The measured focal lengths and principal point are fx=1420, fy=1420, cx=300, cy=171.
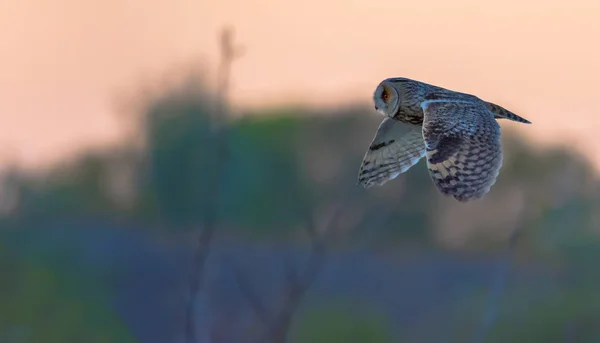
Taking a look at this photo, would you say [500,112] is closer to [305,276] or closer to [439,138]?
[439,138]

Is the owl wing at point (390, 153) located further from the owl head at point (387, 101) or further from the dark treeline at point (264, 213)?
the dark treeline at point (264, 213)

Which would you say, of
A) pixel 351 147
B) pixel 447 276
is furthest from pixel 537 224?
pixel 447 276

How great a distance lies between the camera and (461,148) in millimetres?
5293

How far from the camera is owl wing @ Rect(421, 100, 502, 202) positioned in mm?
5098

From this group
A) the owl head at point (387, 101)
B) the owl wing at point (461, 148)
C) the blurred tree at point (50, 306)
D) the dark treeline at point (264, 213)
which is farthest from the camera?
the blurred tree at point (50, 306)

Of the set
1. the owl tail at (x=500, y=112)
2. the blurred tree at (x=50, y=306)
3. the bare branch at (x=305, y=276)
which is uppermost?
the owl tail at (x=500, y=112)

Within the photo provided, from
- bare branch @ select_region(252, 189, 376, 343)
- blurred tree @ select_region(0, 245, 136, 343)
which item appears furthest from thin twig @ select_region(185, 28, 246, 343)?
blurred tree @ select_region(0, 245, 136, 343)

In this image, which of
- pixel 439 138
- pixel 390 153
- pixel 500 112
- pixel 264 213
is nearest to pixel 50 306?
pixel 264 213

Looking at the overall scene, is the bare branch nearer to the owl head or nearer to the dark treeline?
the owl head

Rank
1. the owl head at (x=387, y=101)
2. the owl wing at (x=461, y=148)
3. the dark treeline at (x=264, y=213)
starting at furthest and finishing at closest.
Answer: the dark treeline at (x=264, y=213) < the owl head at (x=387, y=101) < the owl wing at (x=461, y=148)

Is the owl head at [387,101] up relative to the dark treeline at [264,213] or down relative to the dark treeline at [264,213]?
up

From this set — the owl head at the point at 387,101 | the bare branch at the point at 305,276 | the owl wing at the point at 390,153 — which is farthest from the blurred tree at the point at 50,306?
the bare branch at the point at 305,276

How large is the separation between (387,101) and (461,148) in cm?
64

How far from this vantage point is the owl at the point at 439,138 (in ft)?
16.9
